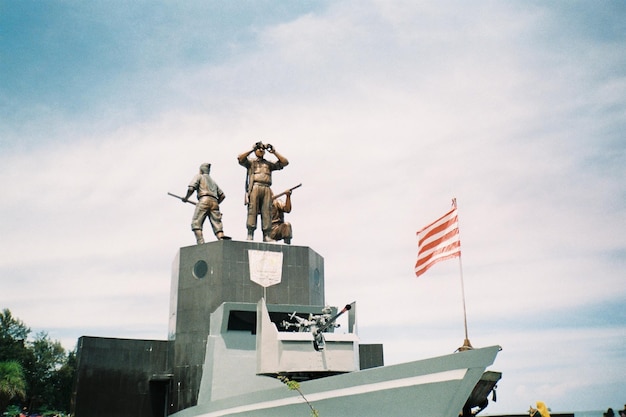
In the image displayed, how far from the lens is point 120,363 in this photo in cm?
1986

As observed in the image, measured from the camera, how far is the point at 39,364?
62438 mm

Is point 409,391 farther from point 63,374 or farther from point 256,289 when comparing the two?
point 63,374

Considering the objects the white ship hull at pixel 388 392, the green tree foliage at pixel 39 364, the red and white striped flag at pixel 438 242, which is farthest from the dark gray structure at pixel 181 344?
the green tree foliage at pixel 39 364

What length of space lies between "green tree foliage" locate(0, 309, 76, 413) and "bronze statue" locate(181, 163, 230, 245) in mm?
43349

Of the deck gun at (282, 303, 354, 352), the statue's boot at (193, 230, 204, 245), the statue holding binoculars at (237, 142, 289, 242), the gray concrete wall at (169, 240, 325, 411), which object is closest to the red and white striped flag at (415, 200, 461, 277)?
the deck gun at (282, 303, 354, 352)

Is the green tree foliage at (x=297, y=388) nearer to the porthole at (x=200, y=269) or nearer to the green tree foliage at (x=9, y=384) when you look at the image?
the porthole at (x=200, y=269)

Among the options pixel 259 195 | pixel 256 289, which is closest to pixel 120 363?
pixel 256 289

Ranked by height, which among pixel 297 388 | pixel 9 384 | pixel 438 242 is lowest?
pixel 9 384

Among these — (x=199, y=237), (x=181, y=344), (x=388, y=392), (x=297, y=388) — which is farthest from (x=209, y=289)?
(x=388, y=392)

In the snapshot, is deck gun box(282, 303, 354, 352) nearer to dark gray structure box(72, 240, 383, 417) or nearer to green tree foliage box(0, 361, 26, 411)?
dark gray structure box(72, 240, 383, 417)

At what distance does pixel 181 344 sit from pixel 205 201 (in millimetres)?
5503

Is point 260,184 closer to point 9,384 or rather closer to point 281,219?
point 281,219

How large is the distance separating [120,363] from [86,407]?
5.71 feet

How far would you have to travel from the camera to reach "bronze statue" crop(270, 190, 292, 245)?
2220 centimetres
